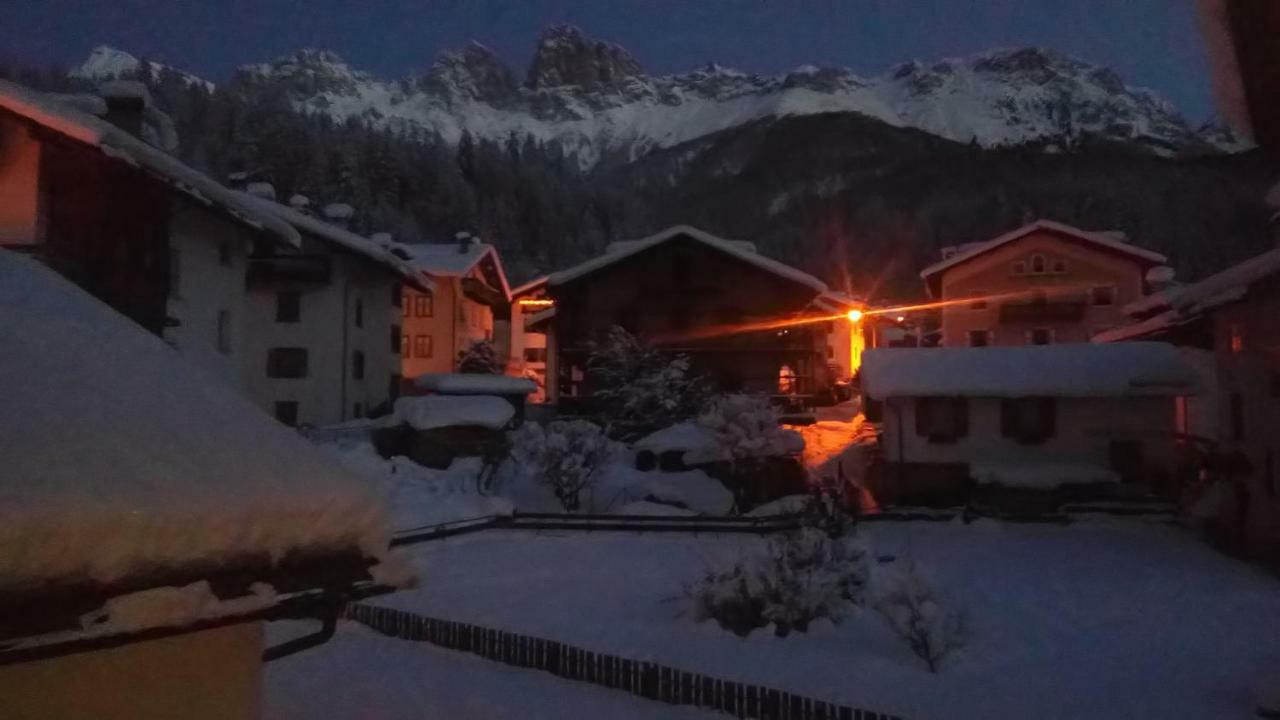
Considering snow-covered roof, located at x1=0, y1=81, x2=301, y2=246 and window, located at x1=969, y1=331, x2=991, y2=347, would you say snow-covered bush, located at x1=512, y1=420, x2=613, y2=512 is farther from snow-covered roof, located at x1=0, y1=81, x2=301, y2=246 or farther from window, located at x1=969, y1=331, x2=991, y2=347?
window, located at x1=969, y1=331, x2=991, y2=347

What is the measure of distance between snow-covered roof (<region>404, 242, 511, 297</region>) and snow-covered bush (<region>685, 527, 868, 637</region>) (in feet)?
131

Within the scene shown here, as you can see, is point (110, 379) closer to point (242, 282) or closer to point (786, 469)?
point (242, 282)

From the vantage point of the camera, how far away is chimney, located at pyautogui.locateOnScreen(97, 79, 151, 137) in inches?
893

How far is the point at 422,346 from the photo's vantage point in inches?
2085

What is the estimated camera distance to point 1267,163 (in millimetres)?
7074

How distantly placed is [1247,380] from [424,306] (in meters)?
41.5

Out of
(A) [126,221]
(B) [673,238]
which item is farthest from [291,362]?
(A) [126,221]

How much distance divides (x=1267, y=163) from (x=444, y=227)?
8967 centimetres

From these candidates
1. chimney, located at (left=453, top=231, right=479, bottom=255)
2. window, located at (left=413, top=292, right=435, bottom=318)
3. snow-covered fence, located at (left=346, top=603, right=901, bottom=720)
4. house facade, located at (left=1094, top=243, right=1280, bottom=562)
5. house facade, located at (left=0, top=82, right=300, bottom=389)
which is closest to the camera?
snow-covered fence, located at (left=346, top=603, right=901, bottom=720)

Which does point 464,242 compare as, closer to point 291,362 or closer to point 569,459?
point 291,362

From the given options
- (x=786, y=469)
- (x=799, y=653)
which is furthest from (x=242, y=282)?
(x=799, y=653)

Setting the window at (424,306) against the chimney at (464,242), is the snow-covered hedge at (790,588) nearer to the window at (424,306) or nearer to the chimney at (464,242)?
the window at (424,306)

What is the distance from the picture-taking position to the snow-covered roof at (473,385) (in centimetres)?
3931

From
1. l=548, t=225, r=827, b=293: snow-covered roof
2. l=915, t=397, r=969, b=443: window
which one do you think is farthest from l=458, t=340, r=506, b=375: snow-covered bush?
l=915, t=397, r=969, b=443: window
